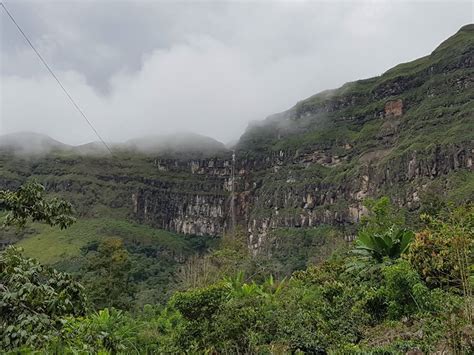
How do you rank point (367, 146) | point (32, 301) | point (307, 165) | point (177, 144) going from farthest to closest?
point (177, 144)
point (307, 165)
point (367, 146)
point (32, 301)

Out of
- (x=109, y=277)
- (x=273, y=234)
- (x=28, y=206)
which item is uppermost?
(x=28, y=206)

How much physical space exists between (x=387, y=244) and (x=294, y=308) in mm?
3789

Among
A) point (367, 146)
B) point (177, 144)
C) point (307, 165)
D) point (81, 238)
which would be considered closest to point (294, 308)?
point (81, 238)

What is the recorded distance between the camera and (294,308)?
1202 centimetres

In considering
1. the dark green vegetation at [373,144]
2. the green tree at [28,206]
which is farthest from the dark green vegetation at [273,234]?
the dark green vegetation at [373,144]

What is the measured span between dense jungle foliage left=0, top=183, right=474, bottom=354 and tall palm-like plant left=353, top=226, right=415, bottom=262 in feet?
0.10

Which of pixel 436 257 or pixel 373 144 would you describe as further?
pixel 373 144

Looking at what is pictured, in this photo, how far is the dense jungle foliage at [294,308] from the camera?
3180mm

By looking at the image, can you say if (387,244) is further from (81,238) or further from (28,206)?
(81,238)

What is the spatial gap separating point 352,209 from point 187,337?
261 feet

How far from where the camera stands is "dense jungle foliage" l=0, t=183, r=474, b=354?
A: 318 centimetres

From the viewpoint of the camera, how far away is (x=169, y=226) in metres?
119

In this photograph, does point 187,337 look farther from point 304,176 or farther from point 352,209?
point 304,176

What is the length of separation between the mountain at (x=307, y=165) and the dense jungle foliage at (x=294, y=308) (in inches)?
1850
